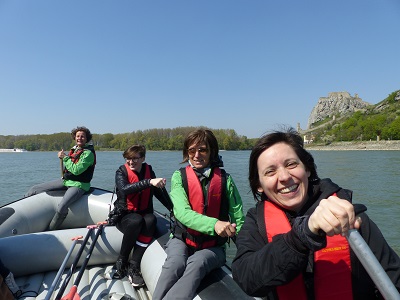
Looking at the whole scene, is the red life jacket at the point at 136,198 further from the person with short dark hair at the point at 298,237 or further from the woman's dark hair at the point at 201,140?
the person with short dark hair at the point at 298,237

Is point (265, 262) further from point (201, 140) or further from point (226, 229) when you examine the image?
point (201, 140)

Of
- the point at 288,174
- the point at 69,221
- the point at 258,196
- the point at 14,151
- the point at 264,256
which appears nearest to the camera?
the point at 264,256

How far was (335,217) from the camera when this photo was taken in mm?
797

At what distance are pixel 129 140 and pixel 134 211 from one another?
52241mm

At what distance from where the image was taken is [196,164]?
2.46 metres

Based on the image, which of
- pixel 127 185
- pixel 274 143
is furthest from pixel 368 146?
pixel 274 143

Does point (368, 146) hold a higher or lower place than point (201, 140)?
lower

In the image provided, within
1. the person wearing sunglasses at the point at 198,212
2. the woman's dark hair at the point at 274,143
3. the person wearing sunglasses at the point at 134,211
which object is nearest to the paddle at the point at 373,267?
the woman's dark hair at the point at 274,143

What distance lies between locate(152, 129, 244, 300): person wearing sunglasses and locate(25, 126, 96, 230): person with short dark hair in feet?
8.78

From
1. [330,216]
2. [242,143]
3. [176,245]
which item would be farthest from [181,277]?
[242,143]

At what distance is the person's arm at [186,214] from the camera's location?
84.4 inches

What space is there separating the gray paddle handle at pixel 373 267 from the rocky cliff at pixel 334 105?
13842 centimetres

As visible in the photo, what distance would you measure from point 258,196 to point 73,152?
4.05 metres

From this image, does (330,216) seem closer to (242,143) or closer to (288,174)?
(288,174)
